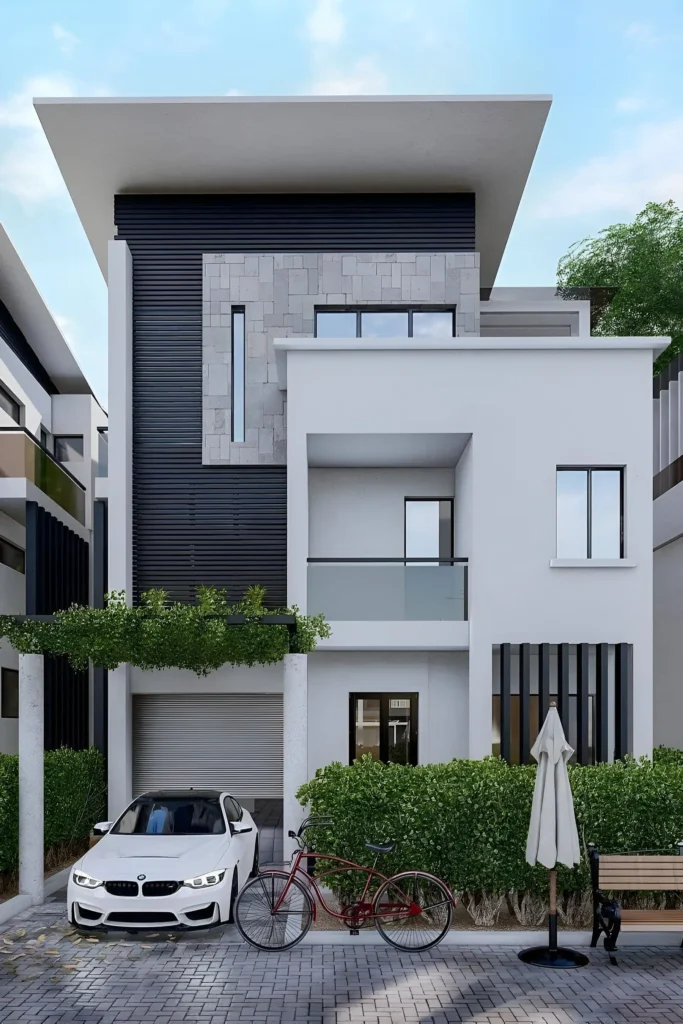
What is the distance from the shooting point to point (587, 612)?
Result: 13461mm

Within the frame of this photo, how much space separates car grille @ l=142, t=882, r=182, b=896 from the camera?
32.1 feet

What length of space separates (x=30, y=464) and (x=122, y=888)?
8.34 meters

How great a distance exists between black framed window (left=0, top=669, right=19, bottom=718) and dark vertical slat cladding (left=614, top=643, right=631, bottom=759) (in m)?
9.87

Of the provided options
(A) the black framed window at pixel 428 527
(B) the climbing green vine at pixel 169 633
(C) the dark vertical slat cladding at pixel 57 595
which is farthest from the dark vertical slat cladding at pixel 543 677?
(C) the dark vertical slat cladding at pixel 57 595

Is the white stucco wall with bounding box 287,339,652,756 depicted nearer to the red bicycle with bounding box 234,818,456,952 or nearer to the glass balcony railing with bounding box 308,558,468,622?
the glass balcony railing with bounding box 308,558,468,622

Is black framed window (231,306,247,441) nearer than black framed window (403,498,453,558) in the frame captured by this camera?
No

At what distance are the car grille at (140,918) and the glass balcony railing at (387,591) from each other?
5.04 metres

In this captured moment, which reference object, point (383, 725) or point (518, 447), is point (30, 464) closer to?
point (383, 725)

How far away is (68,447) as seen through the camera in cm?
2572

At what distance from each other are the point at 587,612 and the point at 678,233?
20307mm

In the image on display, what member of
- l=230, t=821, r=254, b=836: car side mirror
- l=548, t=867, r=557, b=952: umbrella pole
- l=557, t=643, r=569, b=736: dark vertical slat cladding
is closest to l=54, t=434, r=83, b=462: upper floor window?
l=557, t=643, r=569, b=736: dark vertical slat cladding

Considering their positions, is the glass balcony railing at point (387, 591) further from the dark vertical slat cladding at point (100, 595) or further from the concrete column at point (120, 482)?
the dark vertical slat cladding at point (100, 595)

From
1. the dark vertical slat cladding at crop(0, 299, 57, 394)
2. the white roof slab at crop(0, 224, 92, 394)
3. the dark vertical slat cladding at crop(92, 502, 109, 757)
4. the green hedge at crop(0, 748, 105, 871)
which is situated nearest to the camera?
the green hedge at crop(0, 748, 105, 871)

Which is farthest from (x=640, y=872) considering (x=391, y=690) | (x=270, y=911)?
(x=391, y=690)
